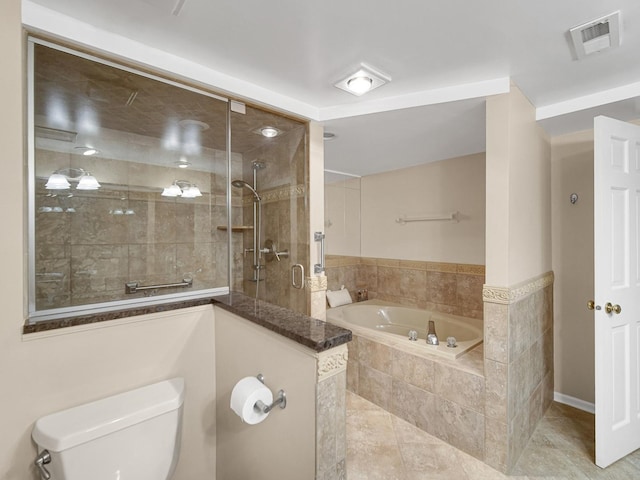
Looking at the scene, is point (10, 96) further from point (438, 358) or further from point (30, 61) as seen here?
point (438, 358)

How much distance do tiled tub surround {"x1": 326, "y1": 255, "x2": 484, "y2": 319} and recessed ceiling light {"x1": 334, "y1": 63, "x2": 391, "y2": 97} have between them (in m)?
2.14

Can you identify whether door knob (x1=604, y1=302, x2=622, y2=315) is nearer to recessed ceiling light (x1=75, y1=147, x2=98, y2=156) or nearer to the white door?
the white door

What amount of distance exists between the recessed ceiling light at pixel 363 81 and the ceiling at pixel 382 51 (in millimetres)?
38

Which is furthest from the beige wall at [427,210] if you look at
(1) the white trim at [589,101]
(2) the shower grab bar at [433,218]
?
(1) the white trim at [589,101]

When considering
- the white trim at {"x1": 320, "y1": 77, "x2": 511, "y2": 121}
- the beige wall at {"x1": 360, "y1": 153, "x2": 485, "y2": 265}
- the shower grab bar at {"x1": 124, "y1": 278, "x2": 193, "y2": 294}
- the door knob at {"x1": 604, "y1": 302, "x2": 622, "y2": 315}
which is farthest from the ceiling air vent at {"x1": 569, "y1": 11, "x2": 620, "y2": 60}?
the shower grab bar at {"x1": 124, "y1": 278, "x2": 193, "y2": 294}

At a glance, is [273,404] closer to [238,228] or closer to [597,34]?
[238,228]

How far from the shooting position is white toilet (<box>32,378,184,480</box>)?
1.09m

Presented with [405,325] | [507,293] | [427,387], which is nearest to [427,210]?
[405,325]

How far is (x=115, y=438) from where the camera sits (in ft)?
3.81

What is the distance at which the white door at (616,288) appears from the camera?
1.79m

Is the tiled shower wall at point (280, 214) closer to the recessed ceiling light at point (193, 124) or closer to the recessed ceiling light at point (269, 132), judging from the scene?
the recessed ceiling light at point (269, 132)

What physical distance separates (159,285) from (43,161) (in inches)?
32.6

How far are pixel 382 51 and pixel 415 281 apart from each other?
8.58 feet

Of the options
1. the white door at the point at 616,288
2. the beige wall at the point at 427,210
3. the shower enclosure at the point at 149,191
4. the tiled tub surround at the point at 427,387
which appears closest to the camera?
the shower enclosure at the point at 149,191
